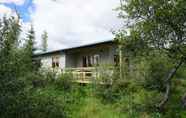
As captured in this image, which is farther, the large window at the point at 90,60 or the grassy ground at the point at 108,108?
the large window at the point at 90,60

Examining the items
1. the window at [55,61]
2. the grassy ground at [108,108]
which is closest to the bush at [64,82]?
the grassy ground at [108,108]

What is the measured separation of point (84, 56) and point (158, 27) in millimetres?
15062

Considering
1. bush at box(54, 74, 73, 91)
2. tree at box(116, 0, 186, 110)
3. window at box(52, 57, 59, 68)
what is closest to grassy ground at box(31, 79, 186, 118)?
tree at box(116, 0, 186, 110)

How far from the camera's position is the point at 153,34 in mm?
13992

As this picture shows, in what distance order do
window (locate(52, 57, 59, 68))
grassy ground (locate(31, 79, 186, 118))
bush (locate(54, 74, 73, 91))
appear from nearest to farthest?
grassy ground (locate(31, 79, 186, 118)) < bush (locate(54, 74, 73, 91)) < window (locate(52, 57, 59, 68))

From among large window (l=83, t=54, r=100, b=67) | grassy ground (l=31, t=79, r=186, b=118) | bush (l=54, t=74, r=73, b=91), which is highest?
large window (l=83, t=54, r=100, b=67)

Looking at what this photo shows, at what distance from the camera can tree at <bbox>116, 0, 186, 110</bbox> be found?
13.4 meters

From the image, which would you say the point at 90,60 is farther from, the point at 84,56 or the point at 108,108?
the point at 108,108

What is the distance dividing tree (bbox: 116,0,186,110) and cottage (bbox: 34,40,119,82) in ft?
27.7

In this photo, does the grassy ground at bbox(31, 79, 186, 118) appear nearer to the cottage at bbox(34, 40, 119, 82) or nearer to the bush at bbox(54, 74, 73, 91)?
the bush at bbox(54, 74, 73, 91)

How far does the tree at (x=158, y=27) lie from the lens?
13.4 meters

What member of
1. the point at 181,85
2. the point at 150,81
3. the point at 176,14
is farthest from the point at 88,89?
the point at 176,14

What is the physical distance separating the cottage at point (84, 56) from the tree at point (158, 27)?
8431 millimetres

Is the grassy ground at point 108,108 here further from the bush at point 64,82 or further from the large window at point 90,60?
the large window at point 90,60
